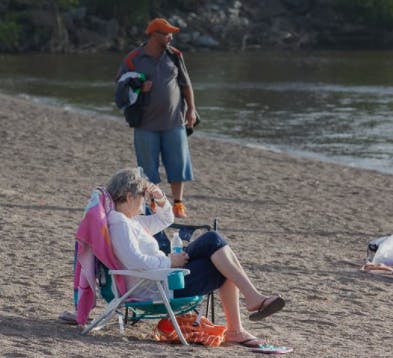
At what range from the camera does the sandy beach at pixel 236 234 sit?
590 cm

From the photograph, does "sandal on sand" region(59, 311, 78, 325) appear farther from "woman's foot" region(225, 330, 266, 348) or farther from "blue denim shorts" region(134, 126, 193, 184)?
"blue denim shorts" region(134, 126, 193, 184)

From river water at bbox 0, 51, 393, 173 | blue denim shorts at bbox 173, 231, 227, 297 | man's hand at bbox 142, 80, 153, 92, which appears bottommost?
river water at bbox 0, 51, 393, 173

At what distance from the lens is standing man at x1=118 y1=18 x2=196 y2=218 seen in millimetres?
9086

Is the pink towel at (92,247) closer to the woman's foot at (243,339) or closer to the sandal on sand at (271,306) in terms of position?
the woman's foot at (243,339)

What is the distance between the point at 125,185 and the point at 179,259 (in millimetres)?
470

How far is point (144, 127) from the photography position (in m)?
9.32

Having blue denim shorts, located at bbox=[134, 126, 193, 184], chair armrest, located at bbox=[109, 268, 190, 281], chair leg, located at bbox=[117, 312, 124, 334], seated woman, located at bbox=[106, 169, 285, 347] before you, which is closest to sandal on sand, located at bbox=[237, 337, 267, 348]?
seated woman, located at bbox=[106, 169, 285, 347]

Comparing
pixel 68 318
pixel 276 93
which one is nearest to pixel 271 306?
pixel 68 318

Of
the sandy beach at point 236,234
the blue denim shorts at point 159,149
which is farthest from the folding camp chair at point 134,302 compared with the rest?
the blue denim shorts at point 159,149

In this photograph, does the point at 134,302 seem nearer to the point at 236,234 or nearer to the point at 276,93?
the point at 236,234

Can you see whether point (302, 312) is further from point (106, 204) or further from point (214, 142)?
point (214, 142)

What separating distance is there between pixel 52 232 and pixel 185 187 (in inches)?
140

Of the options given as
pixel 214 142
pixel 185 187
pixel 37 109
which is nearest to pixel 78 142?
pixel 214 142

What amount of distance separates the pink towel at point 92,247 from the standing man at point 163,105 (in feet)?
11.0
